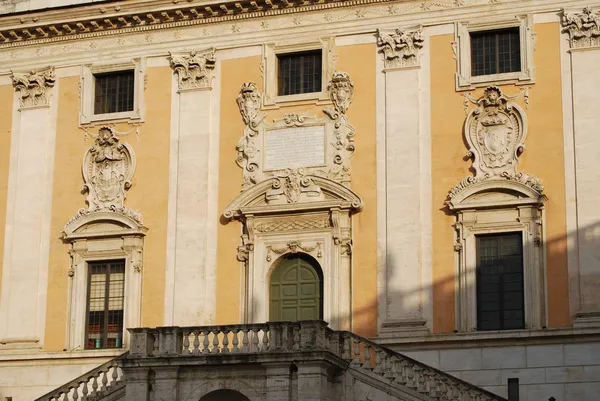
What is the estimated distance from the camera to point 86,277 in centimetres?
3103

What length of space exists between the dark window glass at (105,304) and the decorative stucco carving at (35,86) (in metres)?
4.50

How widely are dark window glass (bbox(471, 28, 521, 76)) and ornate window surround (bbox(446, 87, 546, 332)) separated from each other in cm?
65

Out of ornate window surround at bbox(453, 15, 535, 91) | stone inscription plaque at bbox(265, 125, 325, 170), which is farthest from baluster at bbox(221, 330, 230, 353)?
ornate window surround at bbox(453, 15, 535, 91)

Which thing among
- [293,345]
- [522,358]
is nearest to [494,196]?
[522,358]

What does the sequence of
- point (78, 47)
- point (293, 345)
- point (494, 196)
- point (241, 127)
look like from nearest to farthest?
point (293, 345), point (494, 196), point (241, 127), point (78, 47)

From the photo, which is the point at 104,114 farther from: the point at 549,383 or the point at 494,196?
the point at 549,383

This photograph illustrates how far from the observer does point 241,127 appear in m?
30.7

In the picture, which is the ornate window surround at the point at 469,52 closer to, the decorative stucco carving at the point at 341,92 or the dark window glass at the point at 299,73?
the decorative stucco carving at the point at 341,92

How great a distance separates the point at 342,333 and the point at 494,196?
472 cm

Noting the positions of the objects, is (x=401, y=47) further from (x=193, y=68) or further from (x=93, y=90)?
(x=93, y=90)

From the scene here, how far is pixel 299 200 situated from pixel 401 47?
4157 millimetres

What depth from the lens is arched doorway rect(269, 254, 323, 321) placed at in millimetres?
29484

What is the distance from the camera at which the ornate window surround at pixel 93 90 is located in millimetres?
31594

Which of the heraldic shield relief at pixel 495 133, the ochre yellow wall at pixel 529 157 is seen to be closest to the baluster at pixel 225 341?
the ochre yellow wall at pixel 529 157
